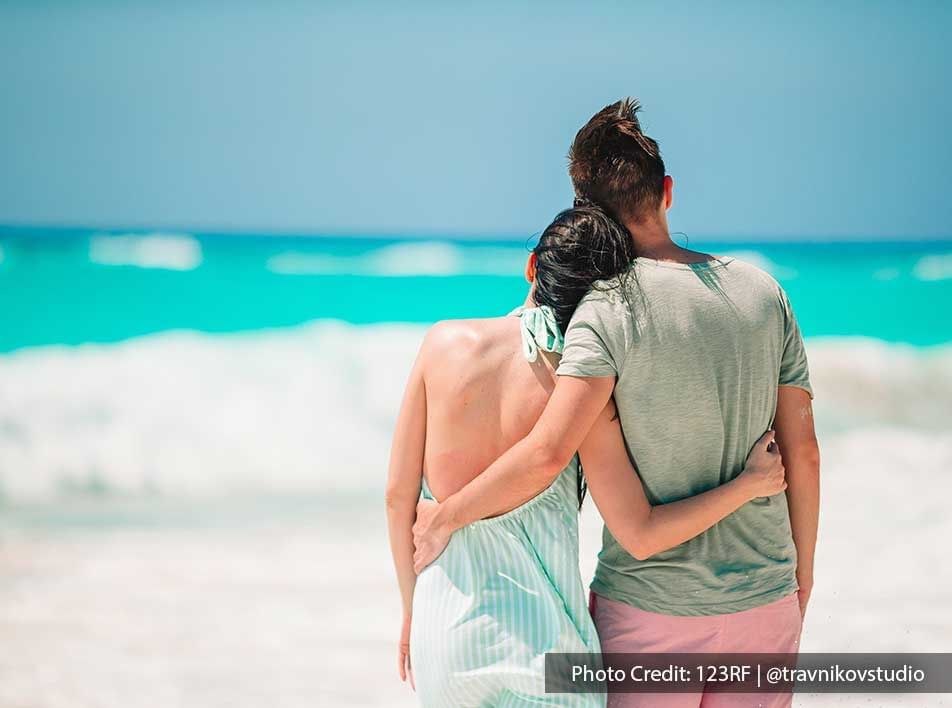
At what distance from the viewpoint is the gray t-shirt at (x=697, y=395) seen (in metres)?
1.41

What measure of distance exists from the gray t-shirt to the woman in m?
0.03

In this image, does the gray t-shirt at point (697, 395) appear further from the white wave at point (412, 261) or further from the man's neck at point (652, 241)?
the white wave at point (412, 261)

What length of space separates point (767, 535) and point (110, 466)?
14.7ft

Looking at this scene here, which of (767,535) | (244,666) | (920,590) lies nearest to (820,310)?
(920,590)

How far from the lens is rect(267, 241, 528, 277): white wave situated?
1066 centimetres

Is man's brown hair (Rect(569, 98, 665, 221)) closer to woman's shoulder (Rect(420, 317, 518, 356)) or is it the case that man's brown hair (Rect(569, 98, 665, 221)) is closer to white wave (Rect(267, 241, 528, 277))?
woman's shoulder (Rect(420, 317, 518, 356))

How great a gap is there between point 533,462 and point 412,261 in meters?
9.73

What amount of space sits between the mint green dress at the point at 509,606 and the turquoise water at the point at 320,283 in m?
6.67

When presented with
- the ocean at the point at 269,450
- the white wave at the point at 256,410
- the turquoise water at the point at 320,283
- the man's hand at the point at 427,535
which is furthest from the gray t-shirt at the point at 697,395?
the turquoise water at the point at 320,283

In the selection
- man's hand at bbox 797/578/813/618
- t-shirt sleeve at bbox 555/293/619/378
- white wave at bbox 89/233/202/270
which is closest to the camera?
t-shirt sleeve at bbox 555/293/619/378

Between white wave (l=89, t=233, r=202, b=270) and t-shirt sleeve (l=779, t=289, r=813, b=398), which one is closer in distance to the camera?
t-shirt sleeve (l=779, t=289, r=813, b=398)

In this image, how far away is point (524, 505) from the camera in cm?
151

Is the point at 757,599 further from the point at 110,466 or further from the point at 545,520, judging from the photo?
the point at 110,466

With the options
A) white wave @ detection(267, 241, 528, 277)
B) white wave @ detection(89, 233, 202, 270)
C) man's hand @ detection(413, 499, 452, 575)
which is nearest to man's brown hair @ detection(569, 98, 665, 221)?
man's hand @ detection(413, 499, 452, 575)
